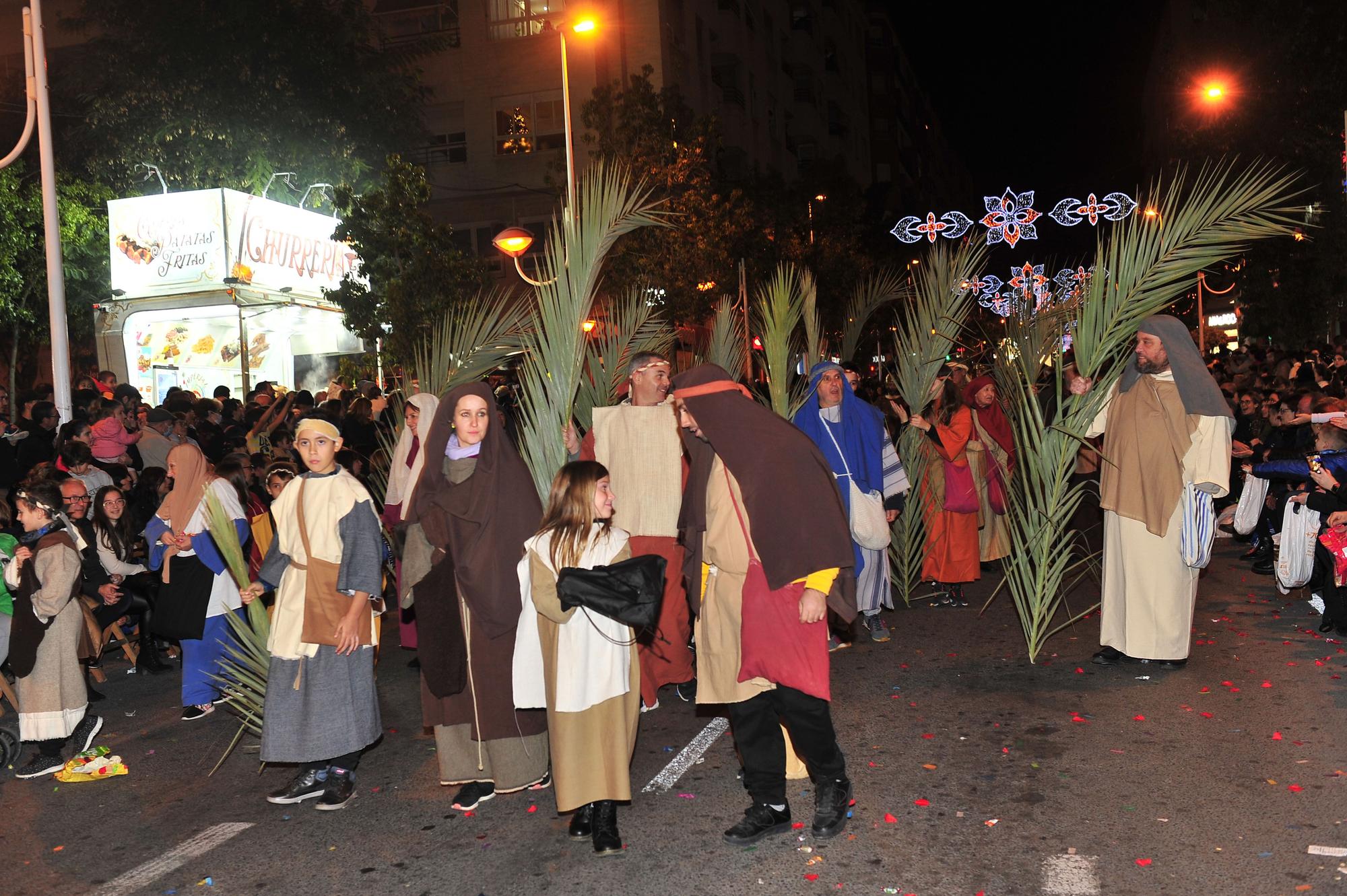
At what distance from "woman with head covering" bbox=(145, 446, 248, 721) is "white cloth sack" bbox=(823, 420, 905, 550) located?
377 centimetres

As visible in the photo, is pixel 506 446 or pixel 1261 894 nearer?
pixel 1261 894

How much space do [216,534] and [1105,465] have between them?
5.21m

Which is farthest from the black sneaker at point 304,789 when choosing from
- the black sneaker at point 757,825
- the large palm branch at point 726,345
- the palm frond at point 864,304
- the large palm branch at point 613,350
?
the palm frond at point 864,304

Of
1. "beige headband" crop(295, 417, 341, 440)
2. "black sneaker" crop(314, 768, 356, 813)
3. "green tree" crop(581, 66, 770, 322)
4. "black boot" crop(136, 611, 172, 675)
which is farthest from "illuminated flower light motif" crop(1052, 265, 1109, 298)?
"green tree" crop(581, 66, 770, 322)

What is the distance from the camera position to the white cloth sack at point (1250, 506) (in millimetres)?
10680

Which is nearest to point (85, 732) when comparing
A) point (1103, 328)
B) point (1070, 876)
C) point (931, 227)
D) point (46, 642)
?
point (46, 642)

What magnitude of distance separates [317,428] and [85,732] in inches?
98.3

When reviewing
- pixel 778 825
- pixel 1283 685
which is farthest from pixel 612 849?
pixel 1283 685

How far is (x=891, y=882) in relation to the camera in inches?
176

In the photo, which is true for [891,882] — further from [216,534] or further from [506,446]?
[216,534]

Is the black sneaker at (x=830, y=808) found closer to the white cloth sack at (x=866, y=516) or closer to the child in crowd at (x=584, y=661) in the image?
the child in crowd at (x=584, y=661)

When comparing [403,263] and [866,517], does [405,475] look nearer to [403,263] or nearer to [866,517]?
[866,517]

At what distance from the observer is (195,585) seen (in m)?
7.54

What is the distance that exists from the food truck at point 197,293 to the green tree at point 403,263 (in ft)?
7.67
